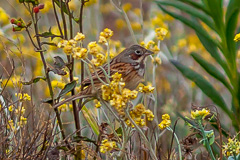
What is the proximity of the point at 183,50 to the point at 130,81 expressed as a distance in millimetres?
3325

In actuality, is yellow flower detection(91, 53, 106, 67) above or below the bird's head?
below

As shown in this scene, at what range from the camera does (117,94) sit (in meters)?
2.07

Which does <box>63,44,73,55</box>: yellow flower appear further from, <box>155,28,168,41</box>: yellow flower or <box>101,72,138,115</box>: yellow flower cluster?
<box>155,28,168,41</box>: yellow flower

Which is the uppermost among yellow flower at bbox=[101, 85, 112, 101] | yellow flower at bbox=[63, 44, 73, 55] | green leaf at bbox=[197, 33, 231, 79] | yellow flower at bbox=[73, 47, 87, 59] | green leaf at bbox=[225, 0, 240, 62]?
green leaf at bbox=[225, 0, 240, 62]

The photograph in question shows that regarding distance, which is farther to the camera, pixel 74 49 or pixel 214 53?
pixel 214 53

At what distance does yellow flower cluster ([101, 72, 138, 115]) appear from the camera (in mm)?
2006

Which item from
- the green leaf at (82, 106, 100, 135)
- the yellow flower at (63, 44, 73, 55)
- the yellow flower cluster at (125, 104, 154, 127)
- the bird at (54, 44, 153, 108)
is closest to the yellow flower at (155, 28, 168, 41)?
the bird at (54, 44, 153, 108)

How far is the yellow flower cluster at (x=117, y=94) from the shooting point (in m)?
2.01

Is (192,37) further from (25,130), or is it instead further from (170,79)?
(25,130)

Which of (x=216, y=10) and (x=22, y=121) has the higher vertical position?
(x=216, y=10)

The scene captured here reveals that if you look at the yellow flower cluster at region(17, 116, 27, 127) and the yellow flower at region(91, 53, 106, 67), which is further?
the yellow flower cluster at region(17, 116, 27, 127)

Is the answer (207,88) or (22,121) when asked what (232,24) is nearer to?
(207,88)

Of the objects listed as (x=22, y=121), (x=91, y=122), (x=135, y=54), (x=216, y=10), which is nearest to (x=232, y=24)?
(x=216, y=10)

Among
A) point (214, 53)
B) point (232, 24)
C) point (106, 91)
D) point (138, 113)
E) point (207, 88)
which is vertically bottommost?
point (138, 113)
